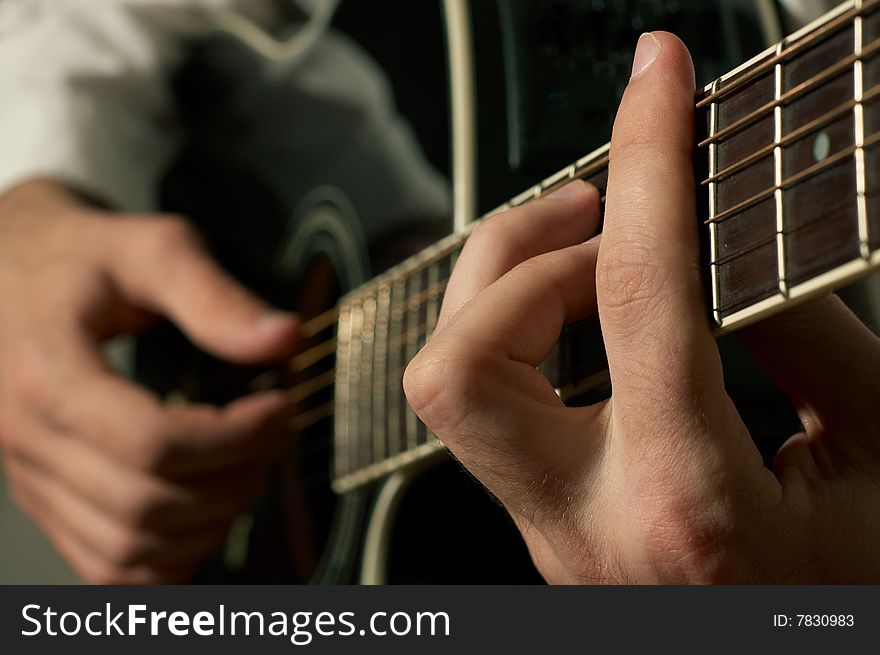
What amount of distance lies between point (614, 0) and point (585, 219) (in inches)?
6.8

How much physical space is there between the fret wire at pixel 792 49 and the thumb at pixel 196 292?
448mm

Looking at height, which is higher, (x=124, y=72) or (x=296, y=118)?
(x=124, y=72)

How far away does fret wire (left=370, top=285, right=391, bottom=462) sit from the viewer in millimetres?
604

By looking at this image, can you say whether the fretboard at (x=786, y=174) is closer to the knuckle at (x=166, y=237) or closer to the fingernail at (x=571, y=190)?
the fingernail at (x=571, y=190)

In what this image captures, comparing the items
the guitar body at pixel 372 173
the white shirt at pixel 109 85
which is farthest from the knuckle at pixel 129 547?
the white shirt at pixel 109 85

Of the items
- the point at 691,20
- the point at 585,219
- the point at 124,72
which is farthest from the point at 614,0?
the point at 124,72

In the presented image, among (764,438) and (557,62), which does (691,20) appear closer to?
(557,62)

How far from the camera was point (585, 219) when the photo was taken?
41 centimetres

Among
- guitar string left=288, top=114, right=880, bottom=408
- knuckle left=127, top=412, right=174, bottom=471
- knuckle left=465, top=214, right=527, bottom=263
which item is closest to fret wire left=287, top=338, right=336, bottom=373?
guitar string left=288, top=114, right=880, bottom=408

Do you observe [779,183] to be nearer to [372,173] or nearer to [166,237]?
[372,173]

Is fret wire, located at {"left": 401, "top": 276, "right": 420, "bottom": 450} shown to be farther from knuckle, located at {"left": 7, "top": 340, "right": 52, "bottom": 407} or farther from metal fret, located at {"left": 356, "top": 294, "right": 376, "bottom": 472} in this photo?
knuckle, located at {"left": 7, "top": 340, "right": 52, "bottom": 407}

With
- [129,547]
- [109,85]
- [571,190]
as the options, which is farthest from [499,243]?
[109,85]

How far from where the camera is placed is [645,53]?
362mm

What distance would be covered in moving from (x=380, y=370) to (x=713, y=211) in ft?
1.05
